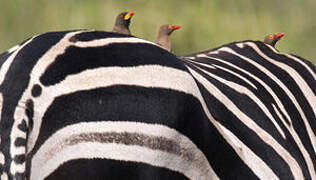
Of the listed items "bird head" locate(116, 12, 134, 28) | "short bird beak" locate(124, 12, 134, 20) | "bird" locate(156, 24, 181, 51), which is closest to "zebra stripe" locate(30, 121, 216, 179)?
"bird" locate(156, 24, 181, 51)

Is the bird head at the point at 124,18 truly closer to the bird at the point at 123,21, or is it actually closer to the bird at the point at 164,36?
the bird at the point at 123,21

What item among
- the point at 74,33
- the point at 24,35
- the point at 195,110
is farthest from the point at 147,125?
the point at 24,35

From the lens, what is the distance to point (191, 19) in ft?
50.2

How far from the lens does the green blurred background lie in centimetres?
1430

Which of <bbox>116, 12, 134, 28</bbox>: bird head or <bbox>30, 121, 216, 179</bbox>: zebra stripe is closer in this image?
<bbox>30, 121, 216, 179</bbox>: zebra stripe

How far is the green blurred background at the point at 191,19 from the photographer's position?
563 inches

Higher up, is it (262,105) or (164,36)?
(262,105)

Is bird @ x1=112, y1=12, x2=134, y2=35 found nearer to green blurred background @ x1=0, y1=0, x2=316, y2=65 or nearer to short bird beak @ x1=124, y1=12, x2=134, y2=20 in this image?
short bird beak @ x1=124, y1=12, x2=134, y2=20

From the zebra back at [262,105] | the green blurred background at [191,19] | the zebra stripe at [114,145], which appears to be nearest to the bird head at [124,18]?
the green blurred background at [191,19]

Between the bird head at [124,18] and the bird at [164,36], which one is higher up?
the bird head at [124,18]

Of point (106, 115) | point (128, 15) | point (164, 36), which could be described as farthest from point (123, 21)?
point (106, 115)

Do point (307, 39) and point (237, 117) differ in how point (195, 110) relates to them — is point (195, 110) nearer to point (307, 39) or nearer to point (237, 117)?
point (237, 117)

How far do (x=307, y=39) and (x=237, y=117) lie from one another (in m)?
12.2

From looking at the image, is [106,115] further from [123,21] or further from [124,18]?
[124,18]
